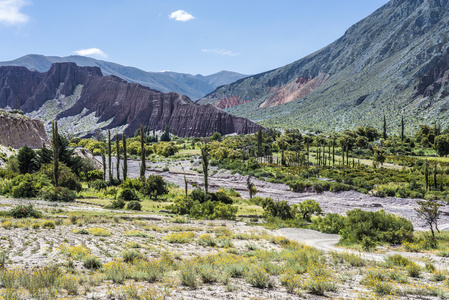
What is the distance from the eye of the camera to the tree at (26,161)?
136 ft

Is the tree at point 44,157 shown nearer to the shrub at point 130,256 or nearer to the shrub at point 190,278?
the shrub at point 130,256

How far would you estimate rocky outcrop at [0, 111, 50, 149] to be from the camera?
5869 centimetres

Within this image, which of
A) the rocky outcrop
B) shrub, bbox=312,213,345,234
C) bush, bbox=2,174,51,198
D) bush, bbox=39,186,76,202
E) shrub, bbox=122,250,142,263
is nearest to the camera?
shrub, bbox=122,250,142,263

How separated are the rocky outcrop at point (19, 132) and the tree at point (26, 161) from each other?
1558 centimetres

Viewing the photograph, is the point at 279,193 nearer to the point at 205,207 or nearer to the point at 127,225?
the point at 205,207

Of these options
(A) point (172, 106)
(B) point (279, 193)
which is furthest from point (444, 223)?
(A) point (172, 106)

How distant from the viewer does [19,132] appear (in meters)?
62.3

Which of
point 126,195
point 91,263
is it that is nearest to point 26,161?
point 126,195

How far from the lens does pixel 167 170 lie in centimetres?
7088

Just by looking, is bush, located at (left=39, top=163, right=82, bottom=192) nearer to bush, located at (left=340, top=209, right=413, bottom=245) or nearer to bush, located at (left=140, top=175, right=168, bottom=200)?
bush, located at (left=140, top=175, right=168, bottom=200)

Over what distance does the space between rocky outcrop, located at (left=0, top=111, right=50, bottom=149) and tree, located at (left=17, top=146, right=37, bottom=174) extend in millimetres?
15578

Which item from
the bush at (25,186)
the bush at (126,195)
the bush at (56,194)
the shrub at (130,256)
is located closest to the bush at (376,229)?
the shrub at (130,256)

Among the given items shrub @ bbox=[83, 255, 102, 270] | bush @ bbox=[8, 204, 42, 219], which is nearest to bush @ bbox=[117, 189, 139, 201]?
bush @ bbox=[8, 204, 42, 219]

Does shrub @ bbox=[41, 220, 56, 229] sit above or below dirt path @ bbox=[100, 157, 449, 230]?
above
